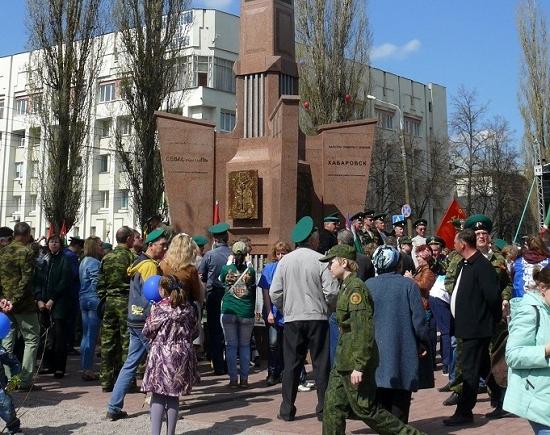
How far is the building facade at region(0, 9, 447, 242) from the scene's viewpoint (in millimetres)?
45375

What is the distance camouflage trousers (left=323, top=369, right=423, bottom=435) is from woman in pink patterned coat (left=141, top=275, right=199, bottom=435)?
1.42m

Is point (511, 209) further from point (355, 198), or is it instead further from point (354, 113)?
point (355, 198)

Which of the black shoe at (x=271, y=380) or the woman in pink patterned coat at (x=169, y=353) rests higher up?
the woman in pink patterned coat at (x=169, y=353)

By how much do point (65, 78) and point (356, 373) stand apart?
24764 millimetres

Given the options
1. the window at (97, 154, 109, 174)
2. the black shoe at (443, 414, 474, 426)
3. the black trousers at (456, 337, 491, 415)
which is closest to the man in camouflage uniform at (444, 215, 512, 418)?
the black trousers at (456, 337, 491, 415)

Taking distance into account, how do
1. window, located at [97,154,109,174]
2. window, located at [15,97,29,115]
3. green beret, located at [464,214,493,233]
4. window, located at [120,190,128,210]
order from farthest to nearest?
window, located at [15,97,29,115], window, located at [97,154,109,174], window, located at [120,190,128,210], green beret, located at [464,214,493,233]

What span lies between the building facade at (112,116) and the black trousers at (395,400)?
120ft

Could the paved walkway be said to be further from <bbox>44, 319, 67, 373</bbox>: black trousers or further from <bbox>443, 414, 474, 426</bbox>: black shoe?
<bbox>44, 319, 67, 373</bbox>: black trousers

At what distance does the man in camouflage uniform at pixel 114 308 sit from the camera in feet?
26.9

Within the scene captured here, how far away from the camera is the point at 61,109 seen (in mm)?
26922

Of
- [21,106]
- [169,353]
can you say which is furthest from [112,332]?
[21,106]

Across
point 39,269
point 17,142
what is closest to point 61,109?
point 39,269

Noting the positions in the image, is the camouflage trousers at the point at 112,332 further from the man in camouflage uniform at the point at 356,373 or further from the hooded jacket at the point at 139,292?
the man in camouflage uniform at the point at 356,373

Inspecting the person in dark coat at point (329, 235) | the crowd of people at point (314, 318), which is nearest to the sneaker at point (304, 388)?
the crowd of people at point (314, 318)
